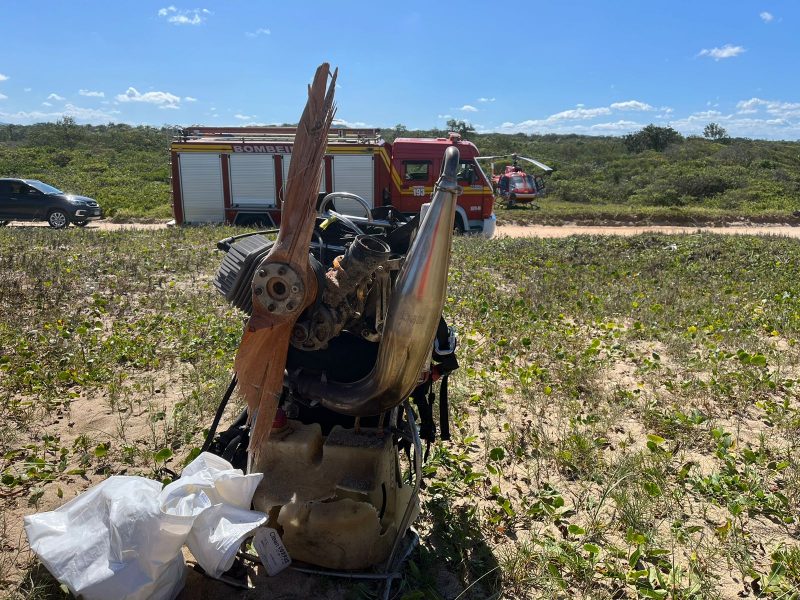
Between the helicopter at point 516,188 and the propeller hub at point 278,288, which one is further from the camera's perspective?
the helicopter at point 516,188

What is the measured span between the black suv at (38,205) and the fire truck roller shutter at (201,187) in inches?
106

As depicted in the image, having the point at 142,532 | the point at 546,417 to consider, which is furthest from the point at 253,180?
the point at 142,532

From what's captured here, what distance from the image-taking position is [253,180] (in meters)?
15.7

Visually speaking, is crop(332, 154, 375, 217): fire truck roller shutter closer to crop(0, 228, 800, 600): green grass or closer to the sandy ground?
the sandy ground

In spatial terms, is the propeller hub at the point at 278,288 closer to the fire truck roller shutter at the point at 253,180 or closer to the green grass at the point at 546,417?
the green grass at the point at 546,417

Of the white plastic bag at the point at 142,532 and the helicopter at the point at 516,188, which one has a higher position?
the helicopter at the point at 516,188

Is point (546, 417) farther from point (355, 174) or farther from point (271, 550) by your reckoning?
point (355, 174)

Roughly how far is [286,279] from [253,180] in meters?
14.5

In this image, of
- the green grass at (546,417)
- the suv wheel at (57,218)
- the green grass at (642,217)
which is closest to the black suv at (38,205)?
the suv wheel at (57,218)

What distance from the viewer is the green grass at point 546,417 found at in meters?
2.64

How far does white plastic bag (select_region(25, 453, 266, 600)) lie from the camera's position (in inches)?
78.2

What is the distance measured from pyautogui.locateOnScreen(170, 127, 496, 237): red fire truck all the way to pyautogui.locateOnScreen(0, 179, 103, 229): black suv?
99.0 inches

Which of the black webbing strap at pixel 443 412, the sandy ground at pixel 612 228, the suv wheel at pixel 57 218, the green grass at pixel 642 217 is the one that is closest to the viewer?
the black webbing strap at pixel 443 412

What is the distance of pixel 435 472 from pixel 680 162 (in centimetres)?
3388
